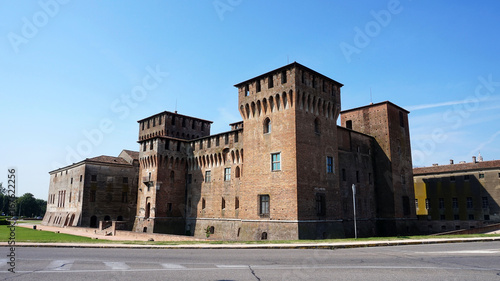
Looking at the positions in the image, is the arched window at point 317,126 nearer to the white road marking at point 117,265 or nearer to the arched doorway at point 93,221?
the white road marking at point 117,265

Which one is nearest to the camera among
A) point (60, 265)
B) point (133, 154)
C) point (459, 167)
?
point (60, 265)

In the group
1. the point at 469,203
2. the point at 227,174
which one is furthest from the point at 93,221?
the point at 469,203

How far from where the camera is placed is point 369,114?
39094 mm

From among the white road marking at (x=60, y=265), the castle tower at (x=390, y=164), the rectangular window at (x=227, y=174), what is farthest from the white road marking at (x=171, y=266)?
the castle tower at (x=390, y=164)

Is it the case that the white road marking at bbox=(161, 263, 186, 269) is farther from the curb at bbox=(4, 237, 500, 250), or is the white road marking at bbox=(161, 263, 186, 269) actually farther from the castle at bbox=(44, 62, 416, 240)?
the castle at bbox=(44, 62, 416, 240)

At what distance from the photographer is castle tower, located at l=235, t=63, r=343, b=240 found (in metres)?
26.2

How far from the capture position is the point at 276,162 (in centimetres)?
2784

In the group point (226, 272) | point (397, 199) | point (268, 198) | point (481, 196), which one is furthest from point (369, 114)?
point (226, 272)

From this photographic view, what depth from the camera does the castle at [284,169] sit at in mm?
27062

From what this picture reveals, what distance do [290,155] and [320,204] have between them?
203 inches

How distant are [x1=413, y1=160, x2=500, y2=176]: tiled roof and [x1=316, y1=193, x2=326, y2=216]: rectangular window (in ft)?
105

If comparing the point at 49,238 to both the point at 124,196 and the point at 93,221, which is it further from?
the point at 124,196

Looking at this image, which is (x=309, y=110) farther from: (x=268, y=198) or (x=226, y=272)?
(x=226, y=272)

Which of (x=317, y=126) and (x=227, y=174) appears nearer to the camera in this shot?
(x=317, y=126)
